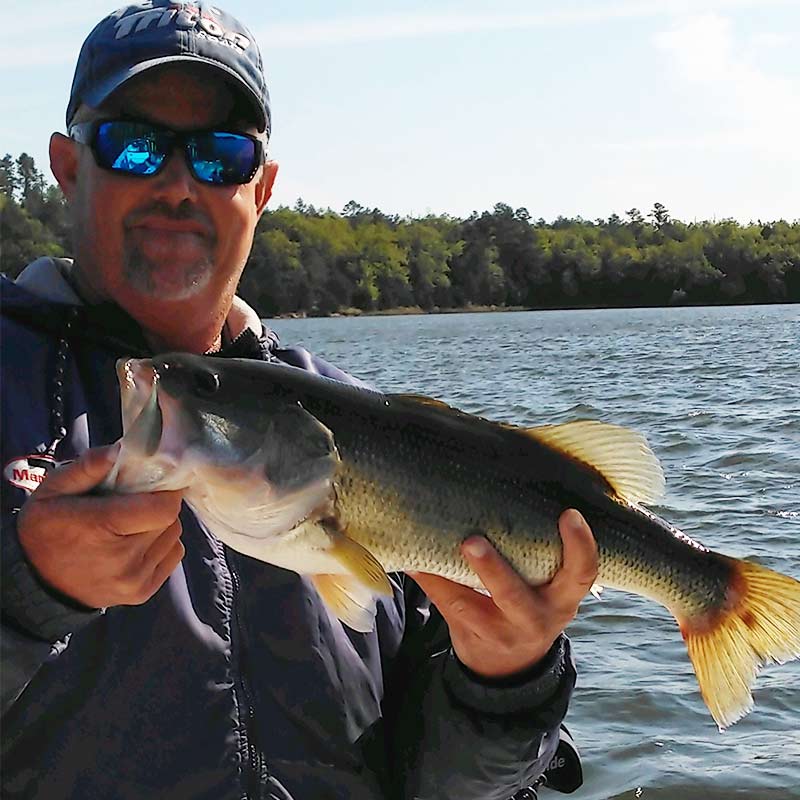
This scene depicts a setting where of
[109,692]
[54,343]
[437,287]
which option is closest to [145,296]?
[54,343]

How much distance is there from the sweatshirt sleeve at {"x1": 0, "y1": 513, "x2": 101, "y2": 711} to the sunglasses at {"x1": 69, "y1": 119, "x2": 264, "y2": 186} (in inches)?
48.4

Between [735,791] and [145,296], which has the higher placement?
[145,296]

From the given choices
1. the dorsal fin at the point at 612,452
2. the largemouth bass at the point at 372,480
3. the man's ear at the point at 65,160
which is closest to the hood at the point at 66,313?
the man's ear at the point at 65,160

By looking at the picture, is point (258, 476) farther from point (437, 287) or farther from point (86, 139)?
point (437, 287)

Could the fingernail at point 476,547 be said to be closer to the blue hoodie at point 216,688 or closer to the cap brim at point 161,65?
the blue hoodie at point 216,688

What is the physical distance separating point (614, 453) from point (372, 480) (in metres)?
0.72

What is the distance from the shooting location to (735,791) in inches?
211

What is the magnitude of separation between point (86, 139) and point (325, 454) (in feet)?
4.39

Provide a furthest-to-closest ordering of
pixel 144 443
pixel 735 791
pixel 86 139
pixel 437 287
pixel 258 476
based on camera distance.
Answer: pixel 437 287, pixel 735 791, pixel 86 139, pixel 258 476, pixel 144 443

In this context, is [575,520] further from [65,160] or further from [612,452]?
[65,160]

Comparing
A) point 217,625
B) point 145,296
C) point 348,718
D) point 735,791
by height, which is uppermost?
point 145,296

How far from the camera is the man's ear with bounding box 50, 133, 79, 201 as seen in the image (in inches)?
134

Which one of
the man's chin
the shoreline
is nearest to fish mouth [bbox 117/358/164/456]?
the man's chin

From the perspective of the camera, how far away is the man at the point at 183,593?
240 cm
